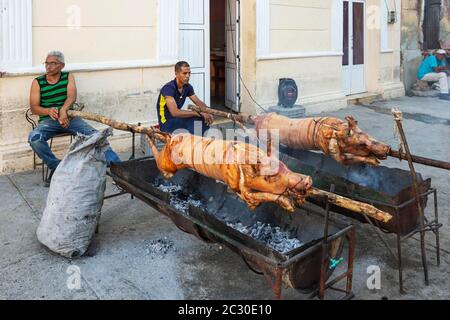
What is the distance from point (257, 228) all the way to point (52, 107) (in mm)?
3231

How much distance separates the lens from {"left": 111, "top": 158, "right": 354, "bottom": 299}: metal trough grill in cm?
279

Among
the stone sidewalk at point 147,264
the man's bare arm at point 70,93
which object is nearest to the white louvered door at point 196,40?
the man's bare arm at point 70,93

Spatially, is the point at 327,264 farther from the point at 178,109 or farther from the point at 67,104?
the point at 67,104

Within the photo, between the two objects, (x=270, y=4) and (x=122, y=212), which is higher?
(x=270, y=4)

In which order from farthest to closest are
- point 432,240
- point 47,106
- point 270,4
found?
point 270,4 → point 47,106 → point 432,240

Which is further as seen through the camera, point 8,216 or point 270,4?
point 270,4

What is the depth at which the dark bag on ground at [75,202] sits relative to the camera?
12.3 ft

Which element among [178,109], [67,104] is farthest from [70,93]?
[178,109]

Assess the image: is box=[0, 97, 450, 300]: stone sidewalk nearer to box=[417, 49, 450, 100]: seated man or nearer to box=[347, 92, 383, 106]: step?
box=[347, 92, 383, 106]: step

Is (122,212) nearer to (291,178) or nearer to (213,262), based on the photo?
(213,262)

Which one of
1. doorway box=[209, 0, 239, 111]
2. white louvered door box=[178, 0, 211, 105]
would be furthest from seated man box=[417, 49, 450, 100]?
white louvered door box=[178, 0, 211, 105]

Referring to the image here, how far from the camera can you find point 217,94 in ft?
35.4
